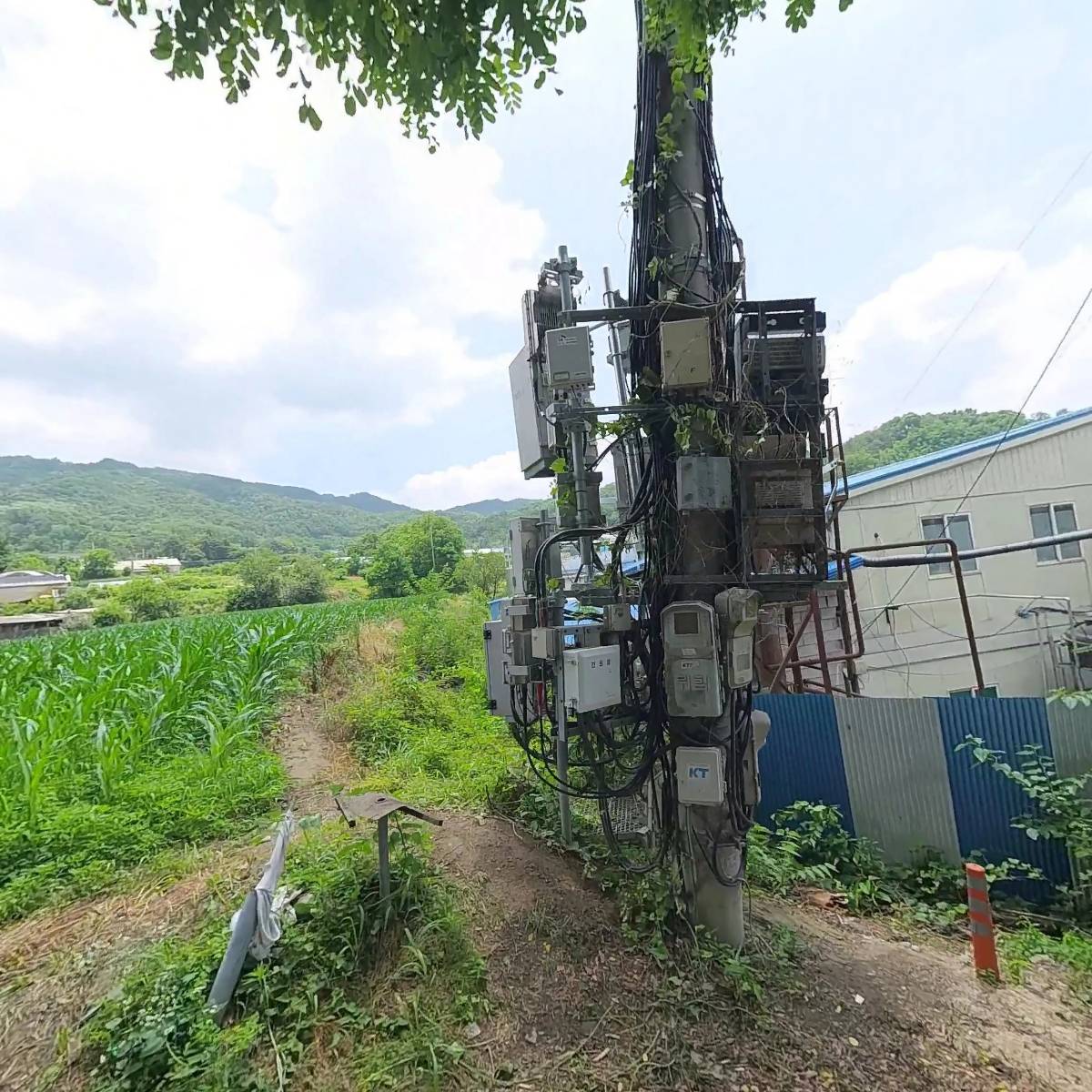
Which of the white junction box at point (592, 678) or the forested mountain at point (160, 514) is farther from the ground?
the forested mountain at point (160, 514)

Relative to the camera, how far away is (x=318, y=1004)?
251cm

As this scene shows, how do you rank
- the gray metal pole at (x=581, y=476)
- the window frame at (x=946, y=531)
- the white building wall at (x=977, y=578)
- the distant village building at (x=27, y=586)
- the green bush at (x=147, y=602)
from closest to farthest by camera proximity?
1. the gray metal pole at (x=581, y=476)
2. the white building wall at (x=977, y=578)
3. the window frame at (x=946, y=531)
4. the green bush at (x=147, y=602)
5. the distant village building at (x=27, y=586)

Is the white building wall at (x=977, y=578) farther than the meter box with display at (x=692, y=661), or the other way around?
the white building wall at (x=977, y=578)

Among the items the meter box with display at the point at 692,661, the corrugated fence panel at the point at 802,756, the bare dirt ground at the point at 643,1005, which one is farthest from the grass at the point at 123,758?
the corrugated fence panel at the point at 802,756

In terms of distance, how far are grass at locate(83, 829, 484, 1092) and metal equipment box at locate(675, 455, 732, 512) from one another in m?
2.55

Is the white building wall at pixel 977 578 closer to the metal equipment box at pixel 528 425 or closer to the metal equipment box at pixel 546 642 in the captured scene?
the metal equipment box at pixel 528 425

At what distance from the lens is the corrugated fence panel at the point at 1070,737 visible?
Answer: 13.5 feet

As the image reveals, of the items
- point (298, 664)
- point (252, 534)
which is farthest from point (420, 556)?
point (252, 534)

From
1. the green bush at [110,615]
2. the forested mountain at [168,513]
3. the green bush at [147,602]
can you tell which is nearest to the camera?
the green bush at [110,615]

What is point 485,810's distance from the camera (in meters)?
4.42

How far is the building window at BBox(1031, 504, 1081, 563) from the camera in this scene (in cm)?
992

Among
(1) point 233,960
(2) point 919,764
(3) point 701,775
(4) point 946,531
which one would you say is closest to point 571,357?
(3) point 701,775

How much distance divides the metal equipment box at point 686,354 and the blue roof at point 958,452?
7.77 meters

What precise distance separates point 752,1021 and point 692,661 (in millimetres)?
1649
